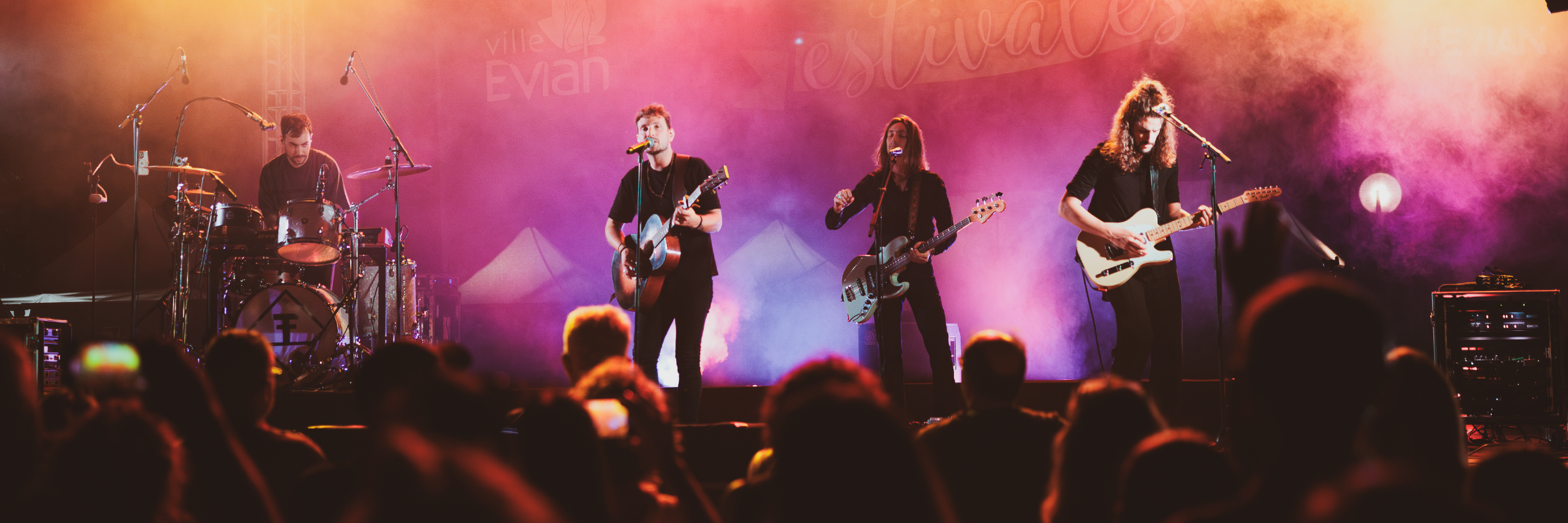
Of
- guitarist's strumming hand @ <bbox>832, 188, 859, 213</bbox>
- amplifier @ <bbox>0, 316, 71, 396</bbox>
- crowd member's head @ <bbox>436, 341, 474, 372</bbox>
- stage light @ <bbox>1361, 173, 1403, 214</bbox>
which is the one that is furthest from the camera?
stage light @ <bbox>1361, 173, 1403, 214</bbox>

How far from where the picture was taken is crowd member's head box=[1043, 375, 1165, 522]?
71.1 inches

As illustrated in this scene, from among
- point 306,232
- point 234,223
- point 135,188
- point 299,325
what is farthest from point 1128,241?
point 135,188

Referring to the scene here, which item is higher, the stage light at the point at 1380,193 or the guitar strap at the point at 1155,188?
the stage light at the point at 1380,193

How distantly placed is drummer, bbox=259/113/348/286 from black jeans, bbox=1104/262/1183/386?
6241 millimetres

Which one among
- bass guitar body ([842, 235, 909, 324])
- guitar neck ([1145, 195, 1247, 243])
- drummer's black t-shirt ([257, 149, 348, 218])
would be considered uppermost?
drummer's black t-shirt ([257, 149, 348, 218])

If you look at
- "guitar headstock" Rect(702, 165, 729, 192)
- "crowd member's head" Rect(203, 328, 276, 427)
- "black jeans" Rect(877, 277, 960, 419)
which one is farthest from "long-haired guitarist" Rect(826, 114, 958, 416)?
"crowd member's head" Rect(203, 328, 276, 427)

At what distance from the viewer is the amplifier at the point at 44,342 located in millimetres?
6078

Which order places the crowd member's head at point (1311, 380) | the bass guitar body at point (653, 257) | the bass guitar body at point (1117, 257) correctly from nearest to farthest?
the crowd member's head at point (1311, 380), the bass guitar body at point (1117, 257), the bass guitar body at point (653, 257)

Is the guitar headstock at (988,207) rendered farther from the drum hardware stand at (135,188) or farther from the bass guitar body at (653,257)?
the drum hardware stand at (135,188)

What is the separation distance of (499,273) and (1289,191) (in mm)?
8177

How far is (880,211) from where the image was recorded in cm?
544

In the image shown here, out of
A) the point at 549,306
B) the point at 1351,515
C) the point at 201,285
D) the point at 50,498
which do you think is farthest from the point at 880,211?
the point at 201,285

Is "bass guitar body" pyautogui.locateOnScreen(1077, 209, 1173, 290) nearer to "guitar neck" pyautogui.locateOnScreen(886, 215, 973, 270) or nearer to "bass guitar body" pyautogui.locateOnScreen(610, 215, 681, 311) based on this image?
"guitar neck" pyautogui.locateOnScreen(886, 215, 973, 270)

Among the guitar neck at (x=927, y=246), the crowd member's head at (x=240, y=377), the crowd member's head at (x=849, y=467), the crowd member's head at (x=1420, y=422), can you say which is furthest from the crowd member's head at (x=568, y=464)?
the guitar neck at (x=927, y=246)
